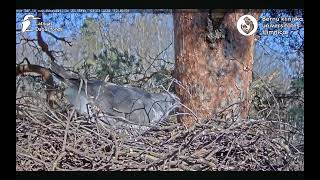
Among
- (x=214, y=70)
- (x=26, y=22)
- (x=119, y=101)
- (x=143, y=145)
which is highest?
(x=26, y=22)

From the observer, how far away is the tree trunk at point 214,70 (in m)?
8.10

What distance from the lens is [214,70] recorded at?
8.12m

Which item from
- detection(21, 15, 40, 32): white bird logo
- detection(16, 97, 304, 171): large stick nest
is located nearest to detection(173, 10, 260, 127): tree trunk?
detection(16, 97, 304, 171): large stick nest

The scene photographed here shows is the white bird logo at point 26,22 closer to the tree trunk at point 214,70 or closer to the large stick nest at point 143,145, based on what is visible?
the large stick nest at point 143,145

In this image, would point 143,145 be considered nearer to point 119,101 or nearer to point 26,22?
point 119,101

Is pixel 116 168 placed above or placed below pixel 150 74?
below

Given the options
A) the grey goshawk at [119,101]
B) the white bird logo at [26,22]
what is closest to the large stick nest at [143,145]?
the grey goshawk at [119,101]

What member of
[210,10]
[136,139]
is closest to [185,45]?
[210,10]

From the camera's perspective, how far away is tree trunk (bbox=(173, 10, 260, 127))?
8.10 meters

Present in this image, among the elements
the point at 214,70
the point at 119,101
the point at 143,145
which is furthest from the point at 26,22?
the point at 214,70

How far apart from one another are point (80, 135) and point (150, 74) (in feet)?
2.69

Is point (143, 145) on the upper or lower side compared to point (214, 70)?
lower

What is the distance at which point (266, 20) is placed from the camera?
813cm
